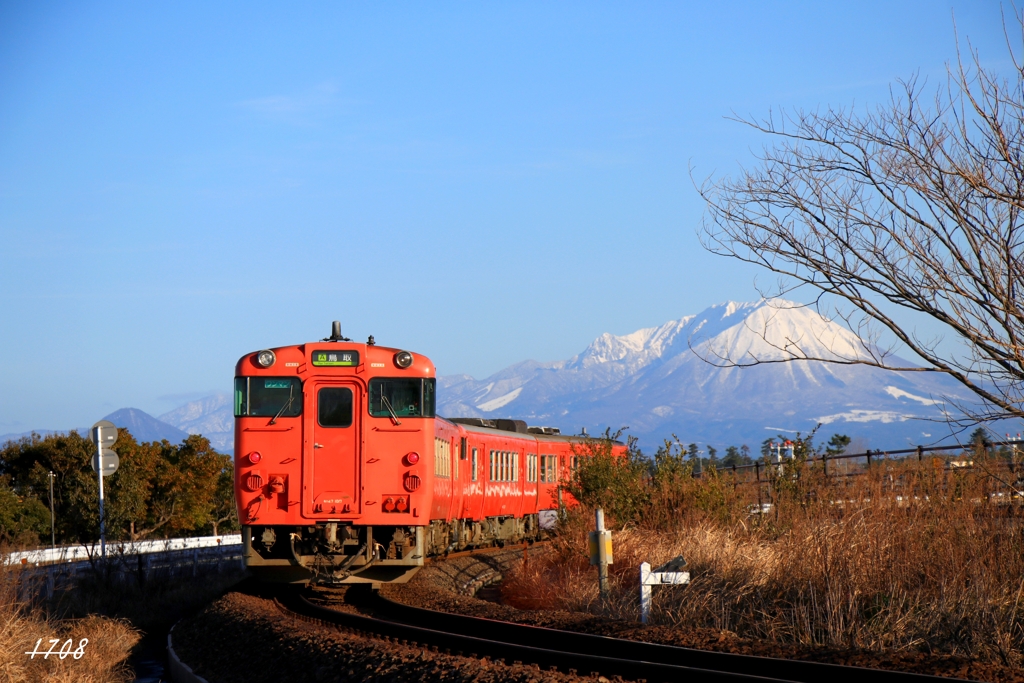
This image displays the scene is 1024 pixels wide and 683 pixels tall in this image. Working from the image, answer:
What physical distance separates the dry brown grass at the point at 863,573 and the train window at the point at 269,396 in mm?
4254

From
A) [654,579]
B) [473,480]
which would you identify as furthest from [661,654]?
[473,480]

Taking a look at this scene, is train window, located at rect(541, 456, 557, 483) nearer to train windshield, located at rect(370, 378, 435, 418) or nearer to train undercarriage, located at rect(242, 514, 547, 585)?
train undercarriage, located at rect(242, 514, 547, 585)

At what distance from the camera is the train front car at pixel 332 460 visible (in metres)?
15.1

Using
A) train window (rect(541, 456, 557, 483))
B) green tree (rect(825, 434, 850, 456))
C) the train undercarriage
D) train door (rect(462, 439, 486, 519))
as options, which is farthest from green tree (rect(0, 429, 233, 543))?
green tree (rect(825, 434, 850, 456))

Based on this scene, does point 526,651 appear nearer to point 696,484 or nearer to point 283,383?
point 283,383

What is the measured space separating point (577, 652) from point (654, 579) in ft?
5.85

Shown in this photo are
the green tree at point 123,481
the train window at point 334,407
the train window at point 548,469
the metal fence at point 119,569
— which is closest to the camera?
the train window at point 334,407

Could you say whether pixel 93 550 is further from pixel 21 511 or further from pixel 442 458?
pixel 21 511

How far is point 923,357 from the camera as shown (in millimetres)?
9945

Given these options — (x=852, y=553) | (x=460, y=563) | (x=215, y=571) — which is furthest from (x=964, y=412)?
(x=215, y=571)

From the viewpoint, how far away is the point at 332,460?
1530 cm

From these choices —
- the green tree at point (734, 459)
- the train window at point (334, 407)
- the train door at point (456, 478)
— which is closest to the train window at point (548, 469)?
the green tree at point (734, 459)

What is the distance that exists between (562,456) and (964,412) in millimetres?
20498

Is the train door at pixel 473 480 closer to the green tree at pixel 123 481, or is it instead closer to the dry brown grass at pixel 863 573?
the dry brown grass at pixel 863 573
